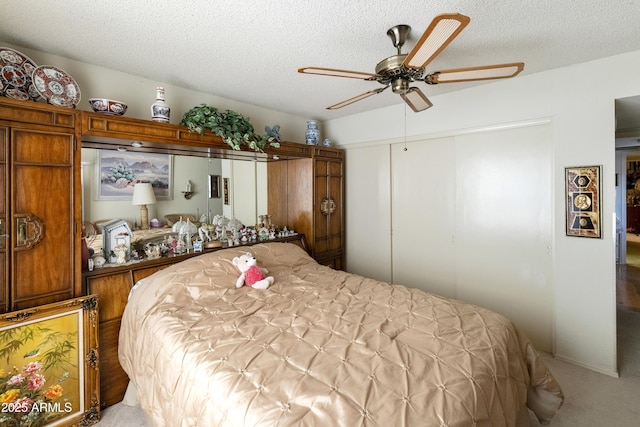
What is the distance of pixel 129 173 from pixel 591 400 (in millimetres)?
4048

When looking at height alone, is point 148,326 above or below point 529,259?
below

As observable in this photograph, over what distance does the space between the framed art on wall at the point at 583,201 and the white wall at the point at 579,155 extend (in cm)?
4

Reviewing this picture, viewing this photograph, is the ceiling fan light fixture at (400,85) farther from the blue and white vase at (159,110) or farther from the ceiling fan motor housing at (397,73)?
the blue and white vase at (159,110)

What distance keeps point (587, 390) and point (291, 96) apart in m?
3.66

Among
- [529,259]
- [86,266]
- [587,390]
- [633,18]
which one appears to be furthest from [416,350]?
[633,18]

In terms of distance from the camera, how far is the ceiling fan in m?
1.23

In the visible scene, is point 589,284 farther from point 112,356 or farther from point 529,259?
point 112,356

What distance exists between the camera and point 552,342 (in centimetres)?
275

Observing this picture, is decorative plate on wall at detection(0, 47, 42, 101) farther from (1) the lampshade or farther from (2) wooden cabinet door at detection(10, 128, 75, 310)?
(1) the lampshade

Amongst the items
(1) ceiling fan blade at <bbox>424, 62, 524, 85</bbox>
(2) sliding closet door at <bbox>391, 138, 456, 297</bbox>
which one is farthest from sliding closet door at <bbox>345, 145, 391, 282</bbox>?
(1) ceiling fan blade at <bbox>424, 62, 524, 85</bbox>

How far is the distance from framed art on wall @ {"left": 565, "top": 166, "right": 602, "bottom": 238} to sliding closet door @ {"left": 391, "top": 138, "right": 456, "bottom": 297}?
986mm

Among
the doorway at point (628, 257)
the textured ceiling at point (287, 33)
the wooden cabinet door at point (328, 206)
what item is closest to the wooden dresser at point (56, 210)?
the textured ceiling at point (287, 33)

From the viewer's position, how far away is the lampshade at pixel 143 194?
267 centimetres

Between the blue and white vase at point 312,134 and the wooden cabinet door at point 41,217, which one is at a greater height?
the blue and white vase at point 312,134
